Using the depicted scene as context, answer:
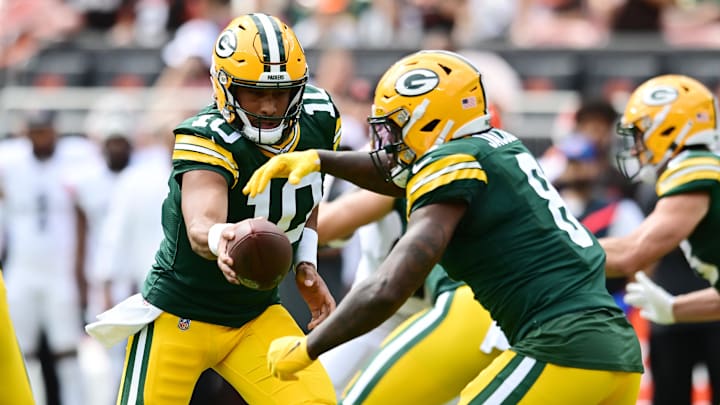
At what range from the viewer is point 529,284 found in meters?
4.33

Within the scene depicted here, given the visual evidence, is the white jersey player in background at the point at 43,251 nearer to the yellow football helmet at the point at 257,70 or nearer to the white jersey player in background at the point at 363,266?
the white jersey player in background at the point at 363,266

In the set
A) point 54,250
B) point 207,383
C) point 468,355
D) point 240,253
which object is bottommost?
point 207,383

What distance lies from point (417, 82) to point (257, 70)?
0.63 m

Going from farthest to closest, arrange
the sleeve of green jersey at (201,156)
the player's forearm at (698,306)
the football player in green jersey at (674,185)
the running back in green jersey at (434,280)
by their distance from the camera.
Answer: the player's forearm at (698,306)
the running back in green jersey at (434,280)
the football player in green jersey at (674,185)
the sleeve of green jersey at (201,156)

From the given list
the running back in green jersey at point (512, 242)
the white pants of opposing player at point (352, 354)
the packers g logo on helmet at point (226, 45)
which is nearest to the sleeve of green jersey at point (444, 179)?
the running back in green jersey at point (512, 242)

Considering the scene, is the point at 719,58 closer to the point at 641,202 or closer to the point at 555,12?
the point at 555,12

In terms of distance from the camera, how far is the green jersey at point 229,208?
4.80 meters

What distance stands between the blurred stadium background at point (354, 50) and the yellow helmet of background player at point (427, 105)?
16.1 feet

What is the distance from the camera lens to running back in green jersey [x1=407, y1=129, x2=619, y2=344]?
14.0 ft

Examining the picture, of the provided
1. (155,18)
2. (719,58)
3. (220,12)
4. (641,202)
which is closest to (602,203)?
(641,202)

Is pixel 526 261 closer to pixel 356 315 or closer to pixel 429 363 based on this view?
pixel 356 315

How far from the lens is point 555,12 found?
40.2 feet

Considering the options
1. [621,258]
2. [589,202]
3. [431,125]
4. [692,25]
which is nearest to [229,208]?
[431,125]

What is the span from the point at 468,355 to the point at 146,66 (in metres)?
7.66
